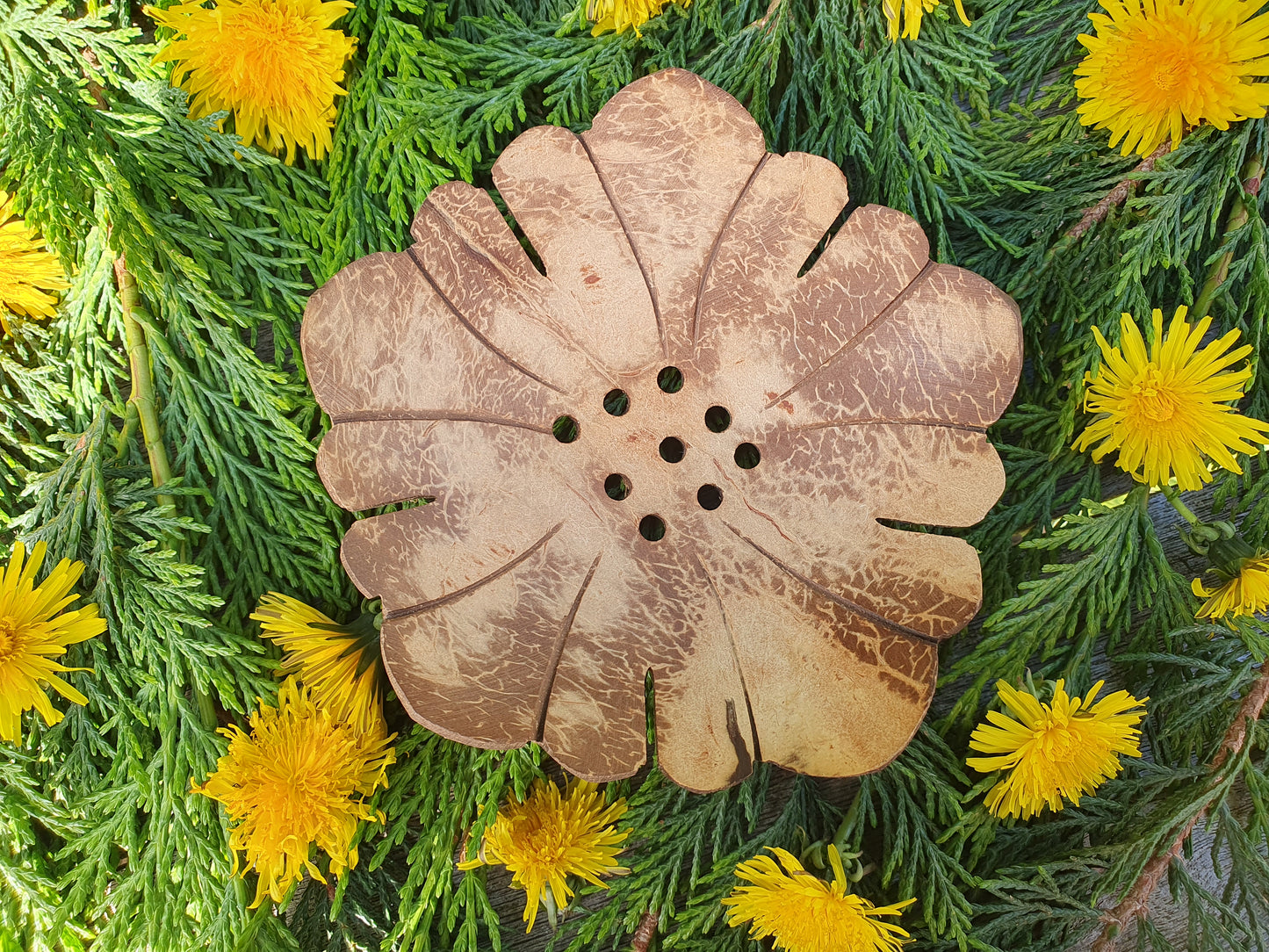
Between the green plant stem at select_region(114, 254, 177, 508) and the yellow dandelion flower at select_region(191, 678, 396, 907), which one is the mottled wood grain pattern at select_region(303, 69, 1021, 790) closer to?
the yellow dandelion flower at select_region(191, 678, 396, 907)

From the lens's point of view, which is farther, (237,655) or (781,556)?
(237,655)

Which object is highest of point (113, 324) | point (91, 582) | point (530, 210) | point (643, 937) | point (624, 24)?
point (624, 24)

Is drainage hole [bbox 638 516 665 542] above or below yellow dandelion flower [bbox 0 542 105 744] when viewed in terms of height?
above

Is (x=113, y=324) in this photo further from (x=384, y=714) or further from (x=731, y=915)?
(x=731, y=915)

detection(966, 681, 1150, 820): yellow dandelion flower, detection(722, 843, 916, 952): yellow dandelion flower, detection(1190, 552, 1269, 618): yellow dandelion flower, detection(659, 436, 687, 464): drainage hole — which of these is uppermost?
detection(1190, 552, 1269, 618): yellow dandelion flower

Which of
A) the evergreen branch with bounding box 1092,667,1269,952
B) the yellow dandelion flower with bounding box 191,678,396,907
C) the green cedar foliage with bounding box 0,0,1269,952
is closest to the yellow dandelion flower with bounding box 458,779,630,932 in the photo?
→ the green cedar foliage with bounding box 0,0,1269,952

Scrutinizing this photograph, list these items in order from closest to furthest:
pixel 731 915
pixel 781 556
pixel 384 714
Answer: pixel 781 556 < pixel 731 915 < pixel 384 714

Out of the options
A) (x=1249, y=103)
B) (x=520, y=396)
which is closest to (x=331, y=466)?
(x=520, y=396)
